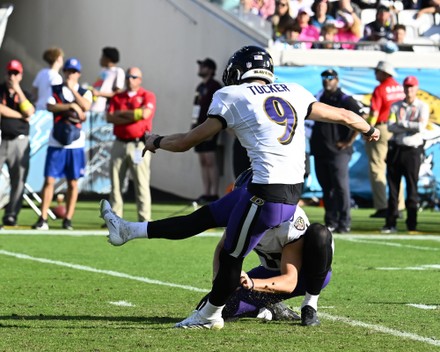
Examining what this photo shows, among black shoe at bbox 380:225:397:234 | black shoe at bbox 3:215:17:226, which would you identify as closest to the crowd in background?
black shoe at bbox 380:225:397:234

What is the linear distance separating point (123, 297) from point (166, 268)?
2339 millimetres

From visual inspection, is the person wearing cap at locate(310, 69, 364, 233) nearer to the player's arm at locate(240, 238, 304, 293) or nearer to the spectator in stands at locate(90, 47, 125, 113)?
the spectator in stands at locate(90, 47, 125, 113)

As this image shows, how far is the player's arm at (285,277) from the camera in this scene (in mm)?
7746

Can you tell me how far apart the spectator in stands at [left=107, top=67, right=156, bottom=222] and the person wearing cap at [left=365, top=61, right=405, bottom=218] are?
10.8ft

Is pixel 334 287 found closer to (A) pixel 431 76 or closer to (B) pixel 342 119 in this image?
(B) pixel 342 119

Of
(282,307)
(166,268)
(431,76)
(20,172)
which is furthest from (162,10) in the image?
(282,307)

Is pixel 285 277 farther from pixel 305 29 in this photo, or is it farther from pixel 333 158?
pixel 305 29

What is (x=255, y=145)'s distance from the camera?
7.56m

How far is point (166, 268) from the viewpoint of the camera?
11.6 metres

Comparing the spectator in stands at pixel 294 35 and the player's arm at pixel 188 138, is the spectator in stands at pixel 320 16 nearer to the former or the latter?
the spectator in stands at pixel 294 35

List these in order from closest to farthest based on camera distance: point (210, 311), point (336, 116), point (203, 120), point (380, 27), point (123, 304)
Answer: point (210, 311), point (336, 116), point (123, 304), point (203, 120), point (380, 27)

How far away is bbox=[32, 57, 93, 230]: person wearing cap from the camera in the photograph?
15789 millimetres

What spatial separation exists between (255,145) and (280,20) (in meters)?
14.7

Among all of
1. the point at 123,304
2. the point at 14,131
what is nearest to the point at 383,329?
the point at 123,304
